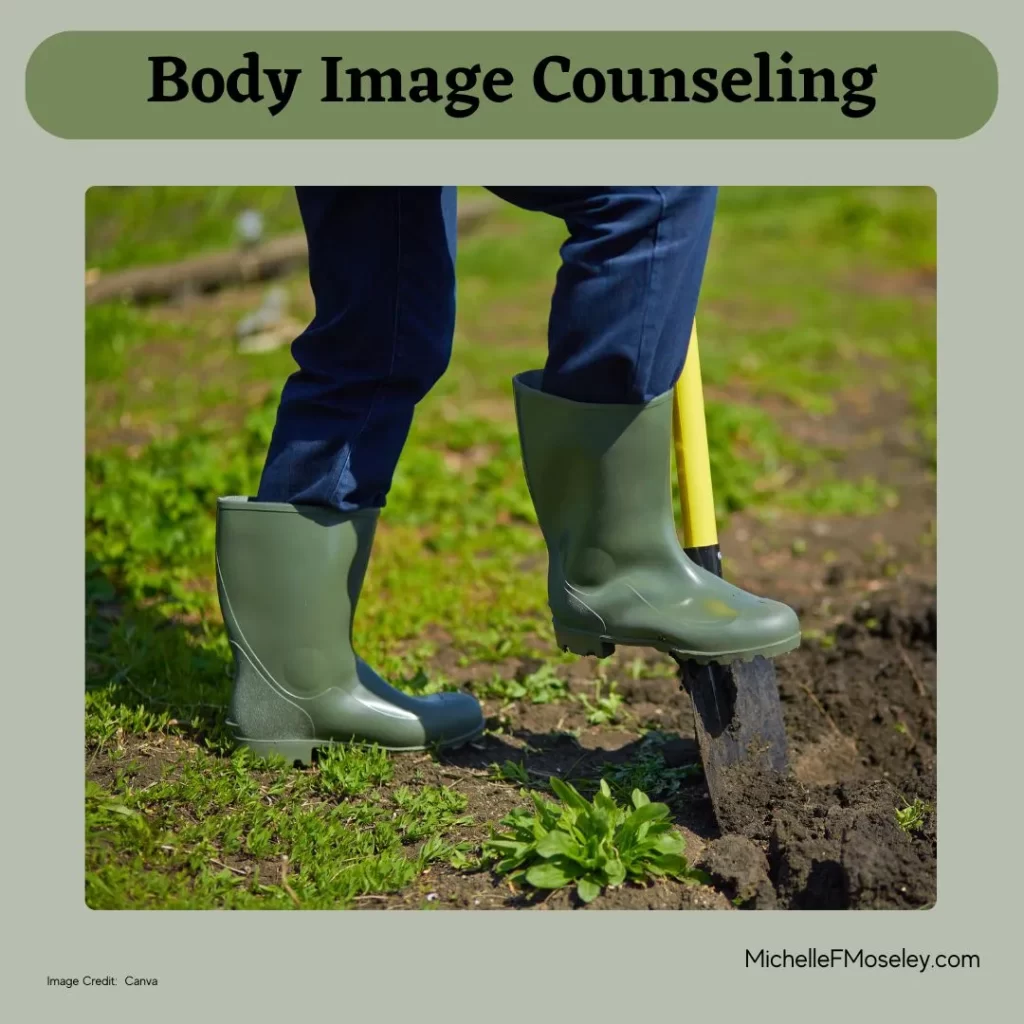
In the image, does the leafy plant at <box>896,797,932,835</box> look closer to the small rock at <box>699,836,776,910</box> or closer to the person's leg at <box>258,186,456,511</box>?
the small rock at <box>699,836,776,910</box>

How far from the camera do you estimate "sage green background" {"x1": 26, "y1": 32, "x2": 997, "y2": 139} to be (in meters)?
2.42

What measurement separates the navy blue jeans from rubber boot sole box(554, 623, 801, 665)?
0.48 metres

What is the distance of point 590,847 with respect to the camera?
91.4 inches

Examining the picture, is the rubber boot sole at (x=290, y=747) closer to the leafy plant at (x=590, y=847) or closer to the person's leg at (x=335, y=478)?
the person's leg at (x=335, y=478)

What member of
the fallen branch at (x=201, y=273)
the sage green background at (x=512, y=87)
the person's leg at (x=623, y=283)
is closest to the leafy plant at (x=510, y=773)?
the person's leg at (x=623, y=283)

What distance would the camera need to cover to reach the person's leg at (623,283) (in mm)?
2271

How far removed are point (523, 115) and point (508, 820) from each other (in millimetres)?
1313

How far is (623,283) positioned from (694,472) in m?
0.57

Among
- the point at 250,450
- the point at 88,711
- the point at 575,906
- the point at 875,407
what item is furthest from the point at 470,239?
the point at 575,906

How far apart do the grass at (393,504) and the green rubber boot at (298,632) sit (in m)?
0.07

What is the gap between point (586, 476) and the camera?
2.48 m

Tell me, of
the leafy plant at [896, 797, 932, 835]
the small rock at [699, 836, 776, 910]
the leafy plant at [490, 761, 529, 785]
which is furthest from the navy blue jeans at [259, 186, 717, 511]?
the leafy plant at [896, 797, 932, 835]

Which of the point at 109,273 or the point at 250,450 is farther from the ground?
the point at 109,273
